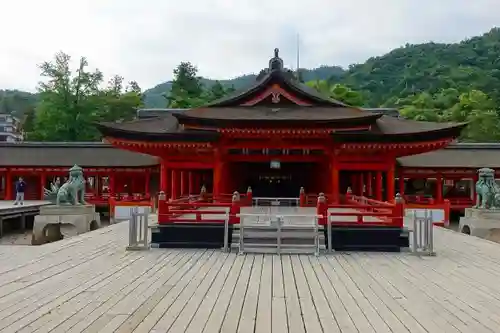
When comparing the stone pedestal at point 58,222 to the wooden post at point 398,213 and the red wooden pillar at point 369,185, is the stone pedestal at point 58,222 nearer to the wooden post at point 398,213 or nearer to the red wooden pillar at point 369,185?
the red wooden pillar at point 369,185

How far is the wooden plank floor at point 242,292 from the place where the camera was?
257 inches

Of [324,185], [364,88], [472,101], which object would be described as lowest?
[324,185]

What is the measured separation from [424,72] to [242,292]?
100781mm

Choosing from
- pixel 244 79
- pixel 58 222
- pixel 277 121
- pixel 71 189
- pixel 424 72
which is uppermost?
pixel 244 79

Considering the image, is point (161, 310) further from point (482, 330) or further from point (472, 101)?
point (472, 101)

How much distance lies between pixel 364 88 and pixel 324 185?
85282 millimetres

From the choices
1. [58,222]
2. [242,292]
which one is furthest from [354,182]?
[242,292]

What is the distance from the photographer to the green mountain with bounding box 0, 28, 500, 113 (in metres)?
85.9

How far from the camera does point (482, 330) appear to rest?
6.33 meters

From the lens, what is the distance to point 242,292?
27.3ft

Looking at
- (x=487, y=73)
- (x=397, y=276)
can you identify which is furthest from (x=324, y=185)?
(x=487, y=73)

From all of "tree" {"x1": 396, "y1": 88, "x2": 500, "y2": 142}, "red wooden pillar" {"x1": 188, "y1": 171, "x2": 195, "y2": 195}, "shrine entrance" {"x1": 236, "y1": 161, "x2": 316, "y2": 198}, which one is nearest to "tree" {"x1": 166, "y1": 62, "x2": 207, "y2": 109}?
"tree" {"x1": 396, "y1": 88, "x2": 500, "y2": 142}

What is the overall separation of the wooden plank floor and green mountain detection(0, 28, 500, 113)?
63.6 meters

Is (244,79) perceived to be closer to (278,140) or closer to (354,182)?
(354,182)
